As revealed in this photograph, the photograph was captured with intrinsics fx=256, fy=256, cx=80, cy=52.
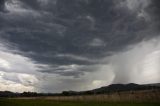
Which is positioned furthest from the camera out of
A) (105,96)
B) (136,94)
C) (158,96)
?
(105,96)

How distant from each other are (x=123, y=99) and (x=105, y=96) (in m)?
12.2

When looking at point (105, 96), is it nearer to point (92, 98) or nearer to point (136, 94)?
point (92, 98)

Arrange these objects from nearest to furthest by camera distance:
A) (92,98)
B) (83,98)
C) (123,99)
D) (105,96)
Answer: (123,99), (105,96), (92,98), (83,98)

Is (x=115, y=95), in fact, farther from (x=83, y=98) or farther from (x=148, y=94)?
(x=83, y=98)

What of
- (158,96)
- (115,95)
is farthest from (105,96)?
(158,96)

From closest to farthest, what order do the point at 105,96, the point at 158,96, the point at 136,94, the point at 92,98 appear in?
the point at 158,96
the point at 136,94
the point at 105,96
the point at 92,98

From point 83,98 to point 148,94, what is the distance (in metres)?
43.4

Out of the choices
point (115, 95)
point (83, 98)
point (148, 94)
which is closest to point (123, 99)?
point (115, 95)

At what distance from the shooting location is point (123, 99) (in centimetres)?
8069

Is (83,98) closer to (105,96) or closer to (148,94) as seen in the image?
(105,96)

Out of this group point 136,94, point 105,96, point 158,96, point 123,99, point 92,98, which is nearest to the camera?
point 158,96

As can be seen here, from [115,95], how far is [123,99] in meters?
5.45

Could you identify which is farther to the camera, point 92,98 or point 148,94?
point 92,98

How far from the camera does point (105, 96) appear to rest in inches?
3620
